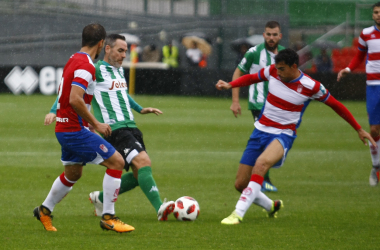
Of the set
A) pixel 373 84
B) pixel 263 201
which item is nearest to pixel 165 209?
pixel 263 201

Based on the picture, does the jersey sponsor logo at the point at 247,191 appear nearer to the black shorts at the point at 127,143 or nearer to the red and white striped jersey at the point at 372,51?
the black shorts at the point at 127,143

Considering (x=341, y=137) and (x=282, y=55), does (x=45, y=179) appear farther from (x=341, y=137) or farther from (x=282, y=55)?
(x=341, y=137)

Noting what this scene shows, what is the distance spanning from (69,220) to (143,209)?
937 millimetres

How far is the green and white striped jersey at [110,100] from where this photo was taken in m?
6.36

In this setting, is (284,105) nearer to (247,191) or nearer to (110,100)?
(247,191)

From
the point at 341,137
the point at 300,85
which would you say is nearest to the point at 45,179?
the point at 300,85

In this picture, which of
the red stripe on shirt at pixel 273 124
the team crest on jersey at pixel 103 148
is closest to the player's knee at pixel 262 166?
the red stripe on shirt at pixel 273 124

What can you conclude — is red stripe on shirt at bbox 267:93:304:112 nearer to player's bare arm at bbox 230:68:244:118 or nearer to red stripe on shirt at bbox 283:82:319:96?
red stripe on shirt at bbox 283:82:319:96

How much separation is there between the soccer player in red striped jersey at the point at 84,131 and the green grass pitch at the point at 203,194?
17 cm

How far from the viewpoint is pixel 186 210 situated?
6020mm

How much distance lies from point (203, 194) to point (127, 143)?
5.59 feet

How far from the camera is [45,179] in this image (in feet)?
27.5

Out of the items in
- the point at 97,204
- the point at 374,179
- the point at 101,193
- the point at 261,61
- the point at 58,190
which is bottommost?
the point at 374,179

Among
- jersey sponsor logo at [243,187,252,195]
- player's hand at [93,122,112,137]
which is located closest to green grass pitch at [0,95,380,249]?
jersey sponsor logo at [243,187,252,195]
